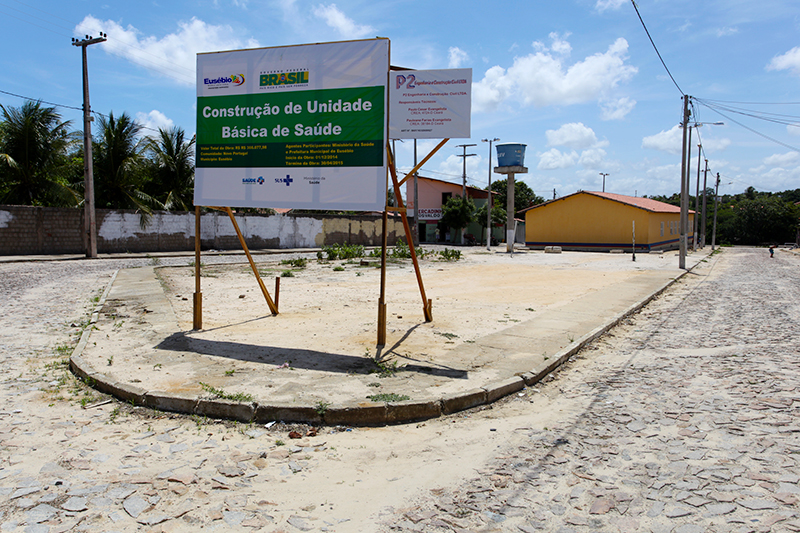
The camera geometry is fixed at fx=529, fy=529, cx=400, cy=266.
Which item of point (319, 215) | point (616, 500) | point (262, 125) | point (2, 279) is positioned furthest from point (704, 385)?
point (319, 215)

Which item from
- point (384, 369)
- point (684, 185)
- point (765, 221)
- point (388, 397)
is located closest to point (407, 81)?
point (384, 369)

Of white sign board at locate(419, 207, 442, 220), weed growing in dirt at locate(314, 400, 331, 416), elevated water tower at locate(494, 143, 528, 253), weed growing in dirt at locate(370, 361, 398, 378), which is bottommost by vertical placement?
weed growing in dirt at locate(314, 400, 331, 416)

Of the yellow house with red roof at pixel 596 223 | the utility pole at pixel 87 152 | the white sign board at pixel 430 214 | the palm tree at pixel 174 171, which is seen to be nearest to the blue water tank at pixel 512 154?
the yellow house with red roof at pixel 596 223

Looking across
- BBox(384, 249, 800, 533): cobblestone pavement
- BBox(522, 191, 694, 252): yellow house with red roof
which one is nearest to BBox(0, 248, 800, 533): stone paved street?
BBox(384, 249, 800, 533): cobblestone pavement

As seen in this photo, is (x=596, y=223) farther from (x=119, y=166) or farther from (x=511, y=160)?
(x=119, y=166)

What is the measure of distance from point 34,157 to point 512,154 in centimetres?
3245

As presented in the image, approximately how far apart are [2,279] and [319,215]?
26630mm

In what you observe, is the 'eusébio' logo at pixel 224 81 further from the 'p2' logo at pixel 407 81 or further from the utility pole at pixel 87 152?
the utility pole at pixel 87 152

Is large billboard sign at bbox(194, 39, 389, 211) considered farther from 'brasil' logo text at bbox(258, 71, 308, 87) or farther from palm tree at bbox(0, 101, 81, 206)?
palm tree at bbox(0, 101, 81, 206)

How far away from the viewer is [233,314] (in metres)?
9.91

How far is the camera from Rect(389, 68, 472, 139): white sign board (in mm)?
7234

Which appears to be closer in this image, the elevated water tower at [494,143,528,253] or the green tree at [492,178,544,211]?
the elevated water tower at [494,143,528,253]

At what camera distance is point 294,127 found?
296 inches

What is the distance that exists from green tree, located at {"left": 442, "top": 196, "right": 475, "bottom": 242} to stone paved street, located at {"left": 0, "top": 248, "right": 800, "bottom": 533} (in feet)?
161
